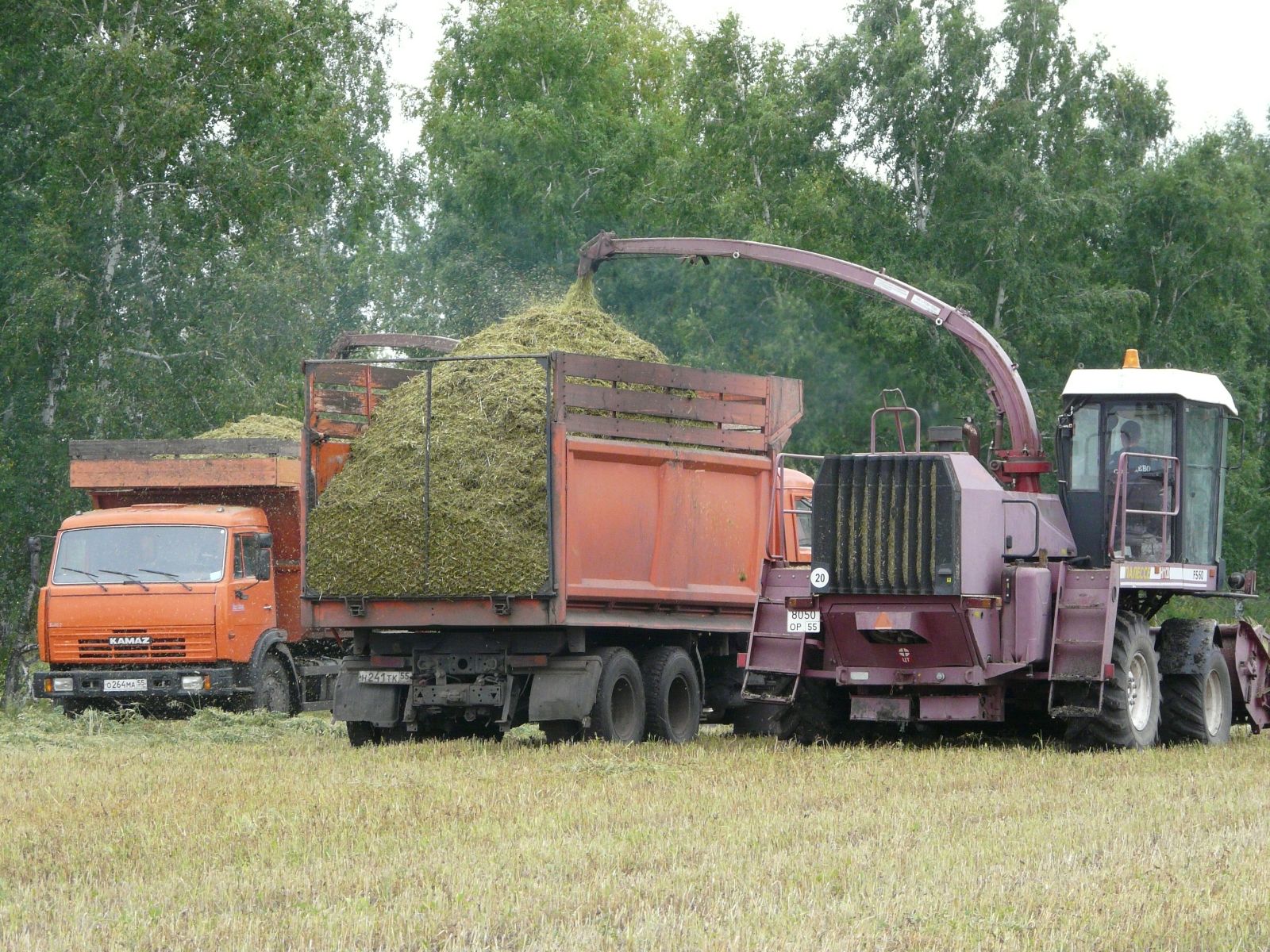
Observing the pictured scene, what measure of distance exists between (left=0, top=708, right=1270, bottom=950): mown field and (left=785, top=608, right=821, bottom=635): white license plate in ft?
4.14

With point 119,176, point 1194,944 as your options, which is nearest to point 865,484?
point 1194,944

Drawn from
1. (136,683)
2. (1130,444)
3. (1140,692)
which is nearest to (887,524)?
(1140,692)

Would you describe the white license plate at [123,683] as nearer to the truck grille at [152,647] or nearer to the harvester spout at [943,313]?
the truck grille at [152,647]

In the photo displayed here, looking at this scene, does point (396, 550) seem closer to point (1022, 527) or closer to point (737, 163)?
point (1022, 527)

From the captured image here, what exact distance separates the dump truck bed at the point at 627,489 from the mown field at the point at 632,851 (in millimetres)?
1215

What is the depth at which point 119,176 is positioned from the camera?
29219 mm

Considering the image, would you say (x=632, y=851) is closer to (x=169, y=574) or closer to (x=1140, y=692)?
(x=1140, y=692)

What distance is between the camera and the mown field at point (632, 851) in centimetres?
669

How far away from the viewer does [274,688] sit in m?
19.4

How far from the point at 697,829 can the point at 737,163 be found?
103 feet

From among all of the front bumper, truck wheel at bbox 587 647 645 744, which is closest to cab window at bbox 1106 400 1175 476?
truck wheel at bbox 587 647 645 744

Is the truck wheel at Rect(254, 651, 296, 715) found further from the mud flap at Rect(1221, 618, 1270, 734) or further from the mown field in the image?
the mud flap at Rect(1221, 618, 1270, 734)

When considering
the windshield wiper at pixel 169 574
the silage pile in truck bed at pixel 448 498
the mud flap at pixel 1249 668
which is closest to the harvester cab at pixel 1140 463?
the mud flap at pixel 1249 668

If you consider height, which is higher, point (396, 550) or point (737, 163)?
point (737, 163)
